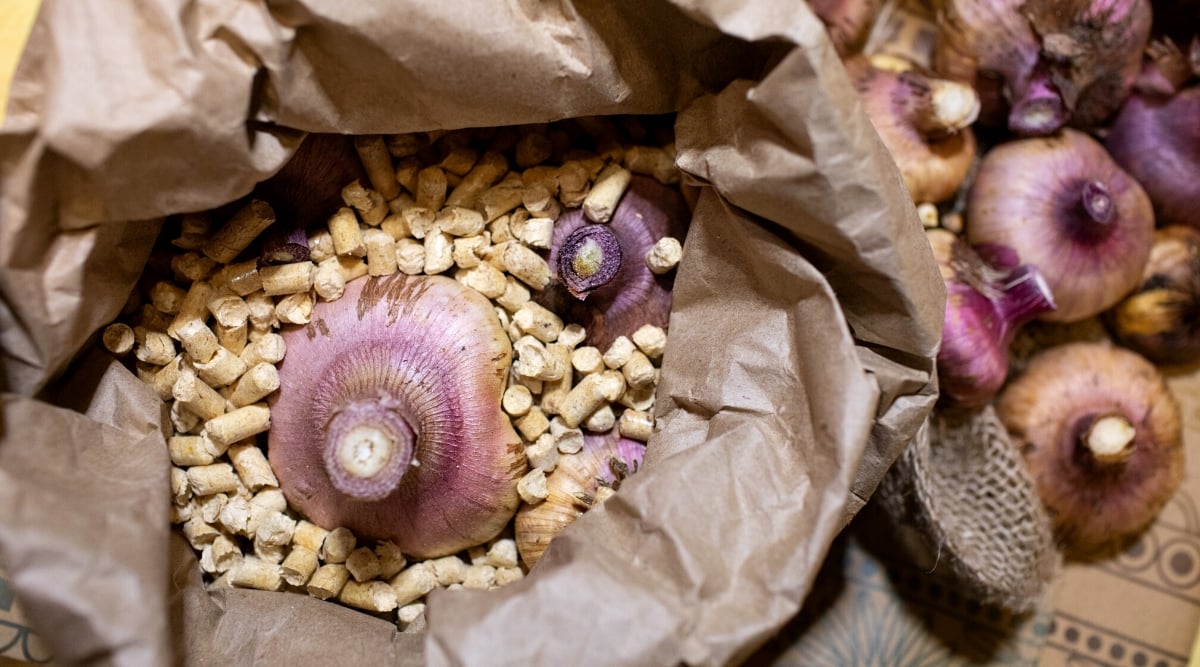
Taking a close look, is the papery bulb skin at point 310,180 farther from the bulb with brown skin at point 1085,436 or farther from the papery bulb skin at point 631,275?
the bulb with brown skin at point 1085,436

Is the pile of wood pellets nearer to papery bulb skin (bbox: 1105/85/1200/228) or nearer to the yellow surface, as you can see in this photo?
the yellow surface

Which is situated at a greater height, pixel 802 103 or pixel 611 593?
pixel 802 103

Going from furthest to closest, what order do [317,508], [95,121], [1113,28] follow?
[1113,28], [317,508], [95,121]

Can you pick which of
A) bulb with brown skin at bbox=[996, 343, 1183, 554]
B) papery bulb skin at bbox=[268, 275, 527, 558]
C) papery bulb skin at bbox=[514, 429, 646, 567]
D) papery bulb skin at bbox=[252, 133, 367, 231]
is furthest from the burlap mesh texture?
papery bulb skin at bbox=[252, 133, 367, 231]

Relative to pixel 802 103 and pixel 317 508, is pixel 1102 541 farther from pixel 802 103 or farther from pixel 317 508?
pixel 317 508

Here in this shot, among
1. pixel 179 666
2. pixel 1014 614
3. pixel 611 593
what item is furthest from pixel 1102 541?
pixel 179 666
